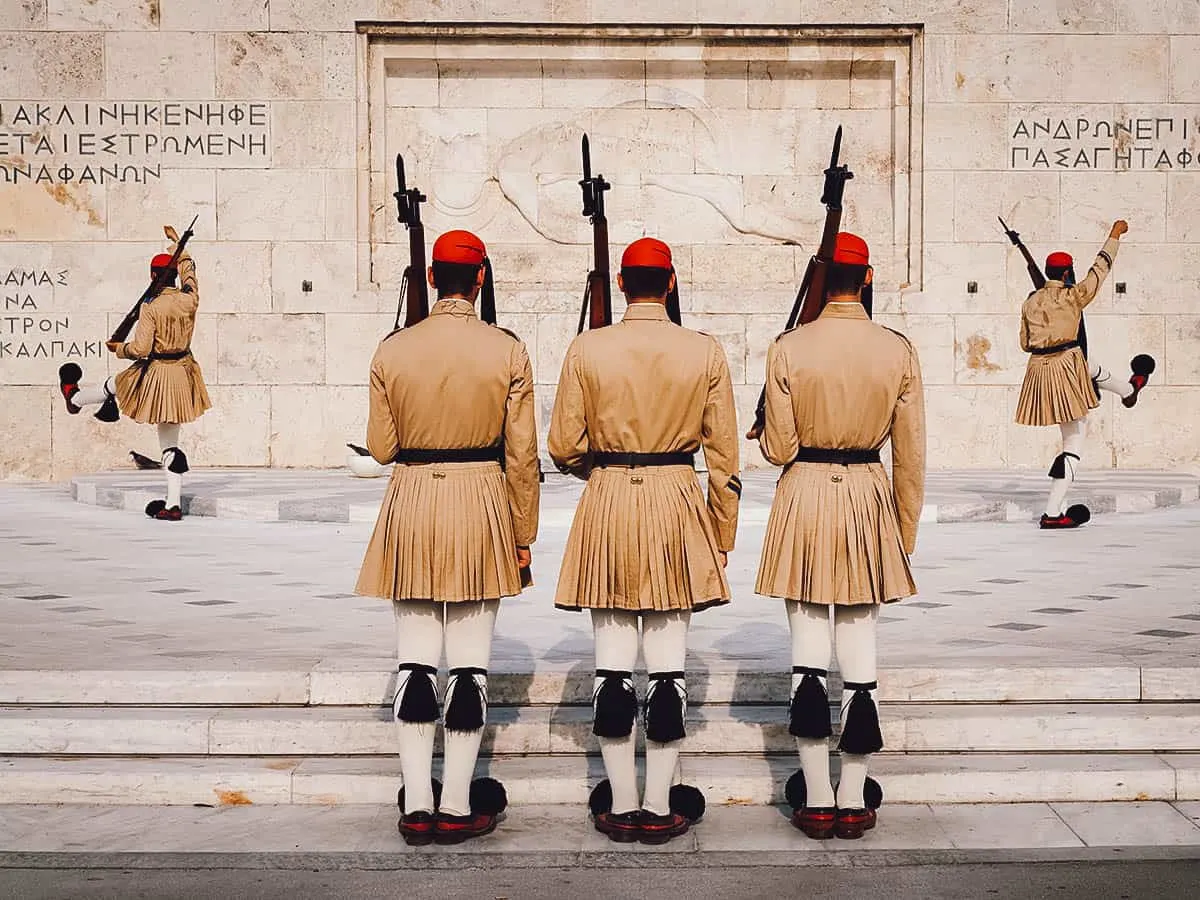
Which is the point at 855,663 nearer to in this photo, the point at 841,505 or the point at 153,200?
the point at 841,505

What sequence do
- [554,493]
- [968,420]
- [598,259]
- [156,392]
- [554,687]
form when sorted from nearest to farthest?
[554,687] < [598,259] < [156,392] < [554,493] < [968,420]

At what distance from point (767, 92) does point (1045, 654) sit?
10149 mm

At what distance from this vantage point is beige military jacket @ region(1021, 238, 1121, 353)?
34.2 feet

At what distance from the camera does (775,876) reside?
4414 mm

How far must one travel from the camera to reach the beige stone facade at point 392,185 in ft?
48.5

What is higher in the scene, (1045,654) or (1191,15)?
(1191,15)

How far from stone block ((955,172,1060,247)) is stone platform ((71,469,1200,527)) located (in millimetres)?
2200

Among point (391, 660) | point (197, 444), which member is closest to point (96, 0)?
point (197, 444)

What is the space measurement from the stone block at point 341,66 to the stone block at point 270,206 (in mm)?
802

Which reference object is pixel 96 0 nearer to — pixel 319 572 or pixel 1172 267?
pixel 319 572

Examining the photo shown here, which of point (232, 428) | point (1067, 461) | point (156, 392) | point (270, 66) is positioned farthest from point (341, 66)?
point (1067, 461)

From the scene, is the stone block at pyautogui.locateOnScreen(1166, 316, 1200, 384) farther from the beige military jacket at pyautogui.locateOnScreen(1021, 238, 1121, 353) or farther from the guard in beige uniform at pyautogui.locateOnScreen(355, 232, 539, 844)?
the guard in beige uniform at pyautogui.locateOnScreen(355, 232, 539, 844)

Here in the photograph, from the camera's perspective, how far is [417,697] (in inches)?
186

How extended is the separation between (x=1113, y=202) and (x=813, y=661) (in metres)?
11.3
